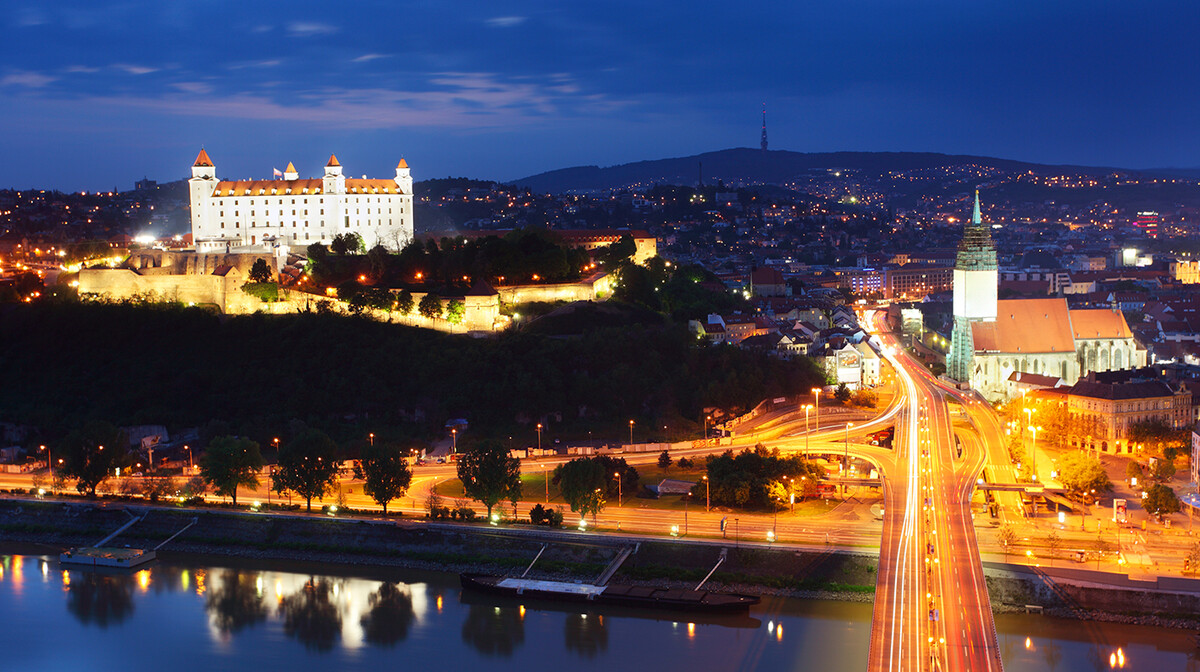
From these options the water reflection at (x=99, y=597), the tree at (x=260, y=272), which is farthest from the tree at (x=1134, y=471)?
the tree at (x=260, y=272)

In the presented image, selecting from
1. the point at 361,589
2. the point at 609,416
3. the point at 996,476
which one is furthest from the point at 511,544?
the point at 996,476

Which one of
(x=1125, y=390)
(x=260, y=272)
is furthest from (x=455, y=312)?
(x=1125, y=390)

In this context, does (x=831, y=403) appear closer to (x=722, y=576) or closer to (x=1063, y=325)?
(x=1063, y=325)

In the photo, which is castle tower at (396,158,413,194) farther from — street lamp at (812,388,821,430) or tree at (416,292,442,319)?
street lamp at (812,388,821,430)

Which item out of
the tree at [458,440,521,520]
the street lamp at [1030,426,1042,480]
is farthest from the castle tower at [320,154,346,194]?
the street lamp at [1030,426,1042,480]

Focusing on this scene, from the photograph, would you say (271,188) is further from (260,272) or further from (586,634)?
(586,634)
